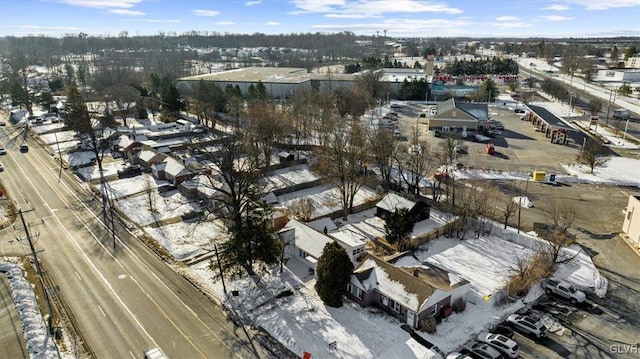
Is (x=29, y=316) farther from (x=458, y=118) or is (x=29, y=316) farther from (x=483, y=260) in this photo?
(x=458, y=118)

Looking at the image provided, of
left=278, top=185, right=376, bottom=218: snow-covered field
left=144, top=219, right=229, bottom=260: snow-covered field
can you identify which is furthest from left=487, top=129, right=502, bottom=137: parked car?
left=144, top=219, right=229, bottom=260: snow-covered field

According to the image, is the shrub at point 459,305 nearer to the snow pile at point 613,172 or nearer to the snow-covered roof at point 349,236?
the snow-covered roof at point 349,236

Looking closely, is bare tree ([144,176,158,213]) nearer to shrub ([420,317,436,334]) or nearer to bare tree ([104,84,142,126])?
shrub ([420,317,436,334])

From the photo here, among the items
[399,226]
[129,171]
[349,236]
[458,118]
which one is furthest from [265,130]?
[458,118]

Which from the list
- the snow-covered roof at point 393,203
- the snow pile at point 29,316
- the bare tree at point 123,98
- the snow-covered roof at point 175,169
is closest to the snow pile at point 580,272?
the snow-covered roof at point 393,203

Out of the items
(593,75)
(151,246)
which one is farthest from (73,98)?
(593,75)

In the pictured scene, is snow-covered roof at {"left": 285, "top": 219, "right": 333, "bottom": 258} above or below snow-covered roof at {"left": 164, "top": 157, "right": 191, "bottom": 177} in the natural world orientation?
below

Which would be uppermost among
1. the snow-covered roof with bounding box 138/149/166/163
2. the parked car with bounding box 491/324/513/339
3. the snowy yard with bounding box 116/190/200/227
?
the snow-covered roof with bounding box 138/149/166/163

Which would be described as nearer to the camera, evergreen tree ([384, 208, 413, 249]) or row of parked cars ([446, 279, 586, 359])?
row of parked cars ([446, 279, 586, 359])
